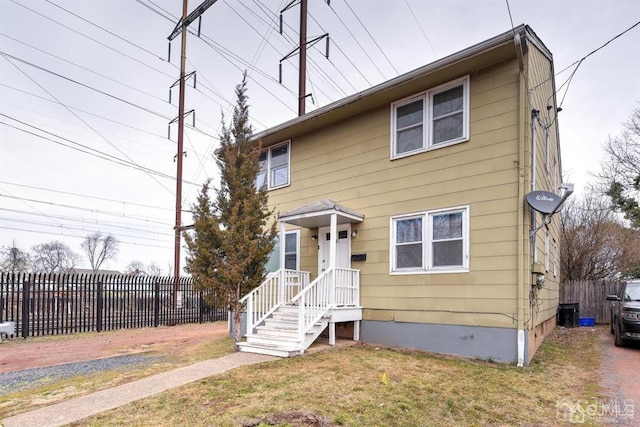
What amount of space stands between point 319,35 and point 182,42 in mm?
7993

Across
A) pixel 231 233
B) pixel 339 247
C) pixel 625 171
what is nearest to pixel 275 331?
pixel 231 233

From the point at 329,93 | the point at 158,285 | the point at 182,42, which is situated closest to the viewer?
the point at 158,285

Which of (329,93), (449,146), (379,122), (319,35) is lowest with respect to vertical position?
(449,146)

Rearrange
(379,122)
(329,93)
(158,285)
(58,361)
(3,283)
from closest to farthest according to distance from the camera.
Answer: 1. (58,361)
2. (379,122)
3. (3,283)
4. (158,285)
5. (329,93)

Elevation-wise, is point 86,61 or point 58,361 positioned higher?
point 86,61

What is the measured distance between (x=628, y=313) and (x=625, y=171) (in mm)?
15112

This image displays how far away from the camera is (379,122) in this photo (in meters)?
9.13

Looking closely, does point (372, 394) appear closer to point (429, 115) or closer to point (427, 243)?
point (427, 243)

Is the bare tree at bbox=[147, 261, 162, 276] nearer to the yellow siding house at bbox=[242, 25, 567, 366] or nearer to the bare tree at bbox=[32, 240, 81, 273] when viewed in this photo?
the bare tree at bbox=[32, 240, 81, 273]

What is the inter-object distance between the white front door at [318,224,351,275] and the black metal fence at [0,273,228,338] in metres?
2.94

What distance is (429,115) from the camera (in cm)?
826

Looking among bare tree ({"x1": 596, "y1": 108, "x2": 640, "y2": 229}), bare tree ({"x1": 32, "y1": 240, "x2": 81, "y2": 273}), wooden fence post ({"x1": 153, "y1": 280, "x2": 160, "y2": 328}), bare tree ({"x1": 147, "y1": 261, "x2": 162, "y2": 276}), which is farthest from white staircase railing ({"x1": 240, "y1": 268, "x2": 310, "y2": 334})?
bare tree ({"x1": 147, "y1": 261, "x2": 162, "y2": 276})

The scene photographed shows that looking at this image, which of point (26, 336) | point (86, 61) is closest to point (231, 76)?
point (86, 61)

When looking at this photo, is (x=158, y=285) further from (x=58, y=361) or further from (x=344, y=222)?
(x=344, y=222)
